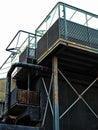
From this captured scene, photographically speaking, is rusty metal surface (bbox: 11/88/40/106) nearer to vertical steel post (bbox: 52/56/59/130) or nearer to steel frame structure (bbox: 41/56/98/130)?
steel frame structure (bbox: 41/56/98/130)

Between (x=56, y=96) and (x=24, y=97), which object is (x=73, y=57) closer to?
(x=56, y=96)

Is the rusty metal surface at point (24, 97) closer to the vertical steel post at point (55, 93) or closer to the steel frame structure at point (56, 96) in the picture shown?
the steel frame structure at point (56, 96)

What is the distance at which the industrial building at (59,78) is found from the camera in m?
18.3

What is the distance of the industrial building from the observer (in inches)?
721

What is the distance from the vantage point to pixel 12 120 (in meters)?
Answer: 21.1

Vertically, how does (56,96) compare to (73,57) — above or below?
below

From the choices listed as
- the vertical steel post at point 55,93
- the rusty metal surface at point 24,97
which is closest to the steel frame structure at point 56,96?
the vertical steel post at point 55,93

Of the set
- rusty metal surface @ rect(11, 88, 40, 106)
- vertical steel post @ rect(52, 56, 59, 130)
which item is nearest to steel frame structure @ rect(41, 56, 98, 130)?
vertical steel post @ rect(52, 56, 59, 130)

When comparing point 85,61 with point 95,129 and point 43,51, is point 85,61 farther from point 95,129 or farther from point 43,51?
point 95,129

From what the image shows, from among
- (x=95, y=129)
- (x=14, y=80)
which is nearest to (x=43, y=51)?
(x=14, y=80)

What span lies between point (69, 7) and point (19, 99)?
6.53m

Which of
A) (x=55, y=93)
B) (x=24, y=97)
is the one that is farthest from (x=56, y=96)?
(x=24, y=97)

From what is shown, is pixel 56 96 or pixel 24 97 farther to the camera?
pixel 24 97

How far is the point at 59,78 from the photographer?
20.0m
